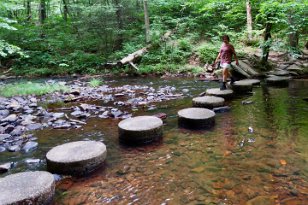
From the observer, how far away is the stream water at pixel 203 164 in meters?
3.36

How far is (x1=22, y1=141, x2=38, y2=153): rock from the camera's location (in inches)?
204

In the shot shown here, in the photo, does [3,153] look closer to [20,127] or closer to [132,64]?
[20,127]

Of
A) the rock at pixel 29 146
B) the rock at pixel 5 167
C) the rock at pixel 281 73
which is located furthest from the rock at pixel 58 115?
the rock at pixel 281 73

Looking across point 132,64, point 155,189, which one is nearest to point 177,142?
point 155,189

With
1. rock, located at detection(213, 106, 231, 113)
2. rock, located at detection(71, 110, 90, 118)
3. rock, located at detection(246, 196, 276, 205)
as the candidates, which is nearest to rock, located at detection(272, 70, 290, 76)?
rock, located at detection(213, 106, 231, 113)

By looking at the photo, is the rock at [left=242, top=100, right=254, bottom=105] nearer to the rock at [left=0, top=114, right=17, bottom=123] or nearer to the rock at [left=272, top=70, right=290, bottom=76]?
the rock at [left=272, top=70, right=290, bottom=76]

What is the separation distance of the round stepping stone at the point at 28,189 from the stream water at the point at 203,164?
28cm

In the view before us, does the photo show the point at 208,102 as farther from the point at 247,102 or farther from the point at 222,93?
the point at 247,102

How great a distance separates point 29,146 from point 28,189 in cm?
228

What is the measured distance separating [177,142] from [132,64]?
11549 mm

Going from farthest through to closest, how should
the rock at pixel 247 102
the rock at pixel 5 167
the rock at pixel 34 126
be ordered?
the rock at pixel 247 102 < the rock at pixel 34 126 < the rock at pixel 5 167

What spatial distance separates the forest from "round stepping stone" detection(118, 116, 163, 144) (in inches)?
397

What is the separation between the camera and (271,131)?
550 cm

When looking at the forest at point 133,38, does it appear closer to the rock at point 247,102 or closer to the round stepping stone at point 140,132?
the rock at point 247,102
